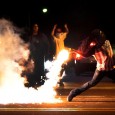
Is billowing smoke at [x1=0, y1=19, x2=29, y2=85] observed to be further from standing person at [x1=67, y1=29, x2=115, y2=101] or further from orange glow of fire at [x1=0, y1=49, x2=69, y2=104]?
standing person at [x1=67, y1=29, x2=115, y2=101]

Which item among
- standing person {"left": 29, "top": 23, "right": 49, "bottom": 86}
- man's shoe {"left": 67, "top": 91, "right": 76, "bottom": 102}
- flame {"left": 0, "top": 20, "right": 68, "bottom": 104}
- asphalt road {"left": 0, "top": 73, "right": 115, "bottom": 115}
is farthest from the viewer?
standing person {"left": 29, "top": 23, "right": 49, "bottom": 86}

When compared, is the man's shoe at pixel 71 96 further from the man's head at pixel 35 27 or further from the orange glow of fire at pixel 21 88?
the man's head at pixel 35 27

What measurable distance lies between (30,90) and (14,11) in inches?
1659

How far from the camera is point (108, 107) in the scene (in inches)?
489

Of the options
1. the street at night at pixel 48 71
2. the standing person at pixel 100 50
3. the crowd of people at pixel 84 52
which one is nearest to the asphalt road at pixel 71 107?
the street at night at pixel 48 71

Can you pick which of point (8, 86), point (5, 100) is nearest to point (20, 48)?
point (8, 86)

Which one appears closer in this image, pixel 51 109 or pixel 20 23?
pixel 51 109

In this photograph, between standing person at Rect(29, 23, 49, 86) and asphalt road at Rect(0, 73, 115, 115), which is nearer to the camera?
asphalt road at Rect(0, 73, 115, 115)

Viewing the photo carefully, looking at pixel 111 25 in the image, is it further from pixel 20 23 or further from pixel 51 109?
pixel 51 109

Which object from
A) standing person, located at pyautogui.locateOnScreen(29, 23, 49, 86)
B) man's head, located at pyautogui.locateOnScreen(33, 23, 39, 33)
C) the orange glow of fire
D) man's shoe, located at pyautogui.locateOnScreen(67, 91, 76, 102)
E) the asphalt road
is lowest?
the asphalt road

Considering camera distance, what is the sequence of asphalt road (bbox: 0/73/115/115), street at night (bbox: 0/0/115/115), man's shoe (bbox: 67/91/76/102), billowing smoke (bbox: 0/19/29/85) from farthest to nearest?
billowing smoke (bbox: 0/19/29/85), man's shoe (bbox: 67/91/76/102), street at night (bbox: 0/0/115/115), asphalt road (bbox: 0/73/115/115)

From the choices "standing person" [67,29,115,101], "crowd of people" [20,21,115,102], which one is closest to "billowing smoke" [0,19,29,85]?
"crowd of people" [20,21,115,102]

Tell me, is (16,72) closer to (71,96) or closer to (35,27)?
(35,27)

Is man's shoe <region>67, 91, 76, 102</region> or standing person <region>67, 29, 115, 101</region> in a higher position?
standing person <region>67, 29, 115, 101</region>
